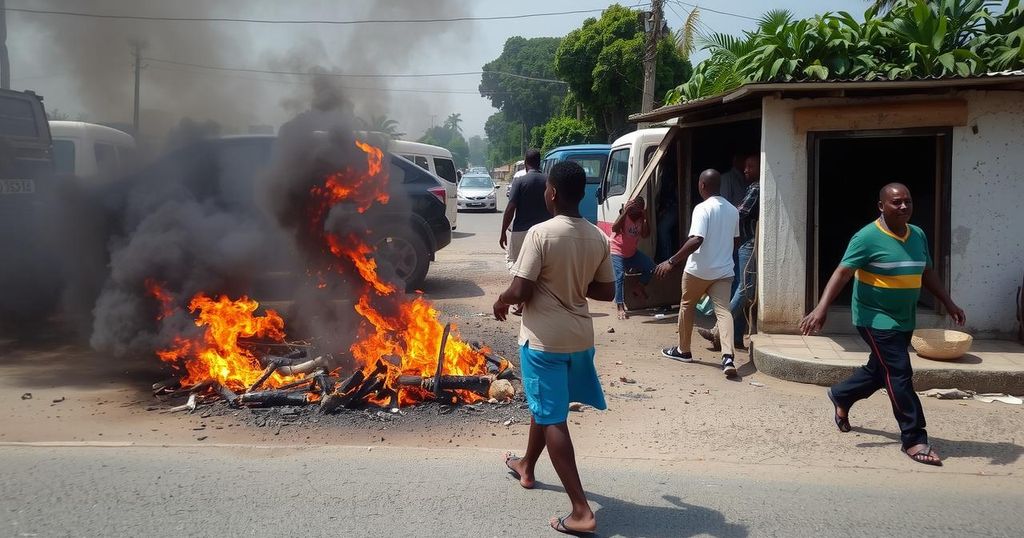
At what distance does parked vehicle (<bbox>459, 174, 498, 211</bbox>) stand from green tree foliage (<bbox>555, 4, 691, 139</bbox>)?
4.80m

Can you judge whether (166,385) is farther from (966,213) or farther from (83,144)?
(83,144)

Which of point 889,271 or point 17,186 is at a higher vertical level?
point 17,186

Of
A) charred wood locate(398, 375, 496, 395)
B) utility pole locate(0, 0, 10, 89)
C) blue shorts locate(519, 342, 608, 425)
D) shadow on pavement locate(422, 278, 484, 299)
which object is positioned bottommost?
charred wood locate(398, 375, 496, 395)

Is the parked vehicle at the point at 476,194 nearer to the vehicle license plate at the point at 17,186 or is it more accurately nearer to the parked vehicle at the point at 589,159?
the parked vehicle at the point at 589,159

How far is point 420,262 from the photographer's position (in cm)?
945

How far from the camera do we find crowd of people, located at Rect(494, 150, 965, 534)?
3398mm

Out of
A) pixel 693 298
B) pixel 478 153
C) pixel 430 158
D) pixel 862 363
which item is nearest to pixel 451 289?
pixel 693 298

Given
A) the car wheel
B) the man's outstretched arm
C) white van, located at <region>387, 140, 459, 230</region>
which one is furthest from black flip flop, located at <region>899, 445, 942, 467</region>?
white van, located at <region>387, 140, 459, 230</region>

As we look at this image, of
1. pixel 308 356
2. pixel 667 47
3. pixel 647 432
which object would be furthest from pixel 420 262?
pixel 667 47

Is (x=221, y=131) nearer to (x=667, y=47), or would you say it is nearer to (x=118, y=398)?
(x=118, y=398)

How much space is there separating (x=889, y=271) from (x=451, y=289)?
22.2 feet

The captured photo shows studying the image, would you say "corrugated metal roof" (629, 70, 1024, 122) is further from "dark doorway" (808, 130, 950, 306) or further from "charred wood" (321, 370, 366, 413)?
"charred wood" (321, 370, 366, 413)

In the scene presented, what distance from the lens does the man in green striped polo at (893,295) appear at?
14.3 feet

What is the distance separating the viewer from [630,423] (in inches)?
202
